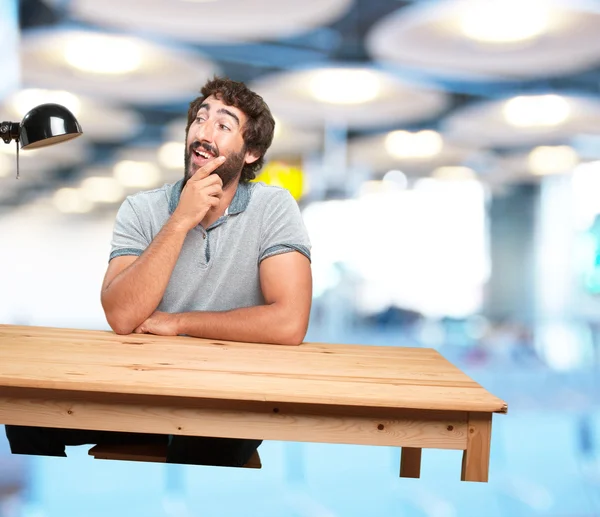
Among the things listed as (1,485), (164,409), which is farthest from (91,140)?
(164,409)

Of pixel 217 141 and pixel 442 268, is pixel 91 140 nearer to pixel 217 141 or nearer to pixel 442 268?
pixel 442 268

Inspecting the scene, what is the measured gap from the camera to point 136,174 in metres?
5.58

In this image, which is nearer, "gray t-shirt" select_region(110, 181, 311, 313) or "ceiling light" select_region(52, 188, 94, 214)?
"gray t-shirt" select_region(110, 181, 311, 313)

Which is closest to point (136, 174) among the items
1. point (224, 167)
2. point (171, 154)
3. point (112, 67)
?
point (171, 154)

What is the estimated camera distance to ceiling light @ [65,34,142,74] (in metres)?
3.91

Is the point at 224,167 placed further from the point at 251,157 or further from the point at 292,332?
the point at 292,332

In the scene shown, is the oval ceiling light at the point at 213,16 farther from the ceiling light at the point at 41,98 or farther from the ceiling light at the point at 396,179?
the ceiling light at the point at 396,179

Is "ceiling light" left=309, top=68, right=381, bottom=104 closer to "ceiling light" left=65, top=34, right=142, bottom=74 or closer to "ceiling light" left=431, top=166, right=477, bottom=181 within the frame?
"ceiling light" left=431, top=166, right=477, bottom=181

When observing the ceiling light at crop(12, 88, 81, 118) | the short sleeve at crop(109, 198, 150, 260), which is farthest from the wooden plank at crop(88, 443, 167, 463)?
the ceiling light at crop(12, 88, 81, 118)

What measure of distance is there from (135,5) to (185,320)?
3.21m

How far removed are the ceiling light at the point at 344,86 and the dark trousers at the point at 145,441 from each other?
327 centimetres

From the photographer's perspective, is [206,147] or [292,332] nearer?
[292,332]

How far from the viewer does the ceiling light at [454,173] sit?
17.7 ft

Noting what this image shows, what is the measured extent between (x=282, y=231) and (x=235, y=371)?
0.58 m
